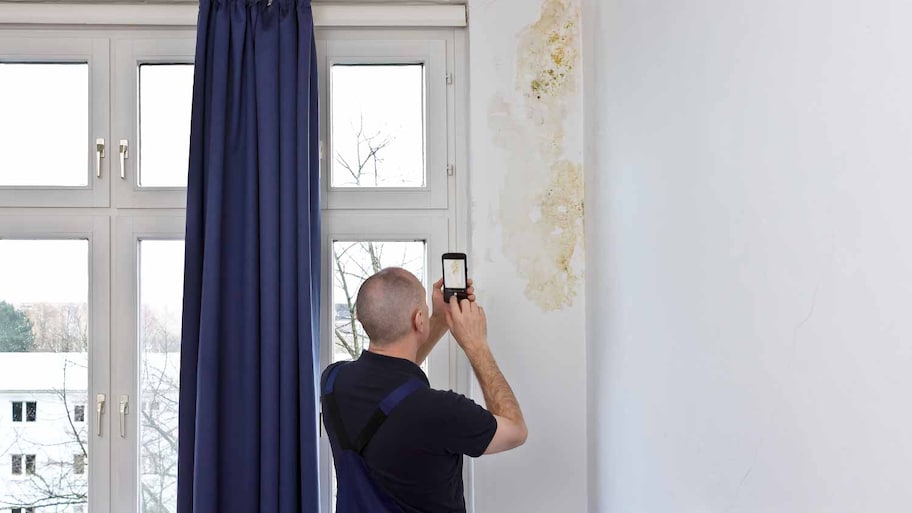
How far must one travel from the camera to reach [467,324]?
1.91 meters

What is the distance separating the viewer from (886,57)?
2.52ft

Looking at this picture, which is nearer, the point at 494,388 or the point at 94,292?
the point at 494,388

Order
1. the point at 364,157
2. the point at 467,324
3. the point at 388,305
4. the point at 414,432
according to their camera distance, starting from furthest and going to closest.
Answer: the point at 364,157 → the point at 467,324 → the point at 388,305 → the point at 414,432

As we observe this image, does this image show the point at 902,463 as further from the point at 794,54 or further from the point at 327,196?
the point at 327,196

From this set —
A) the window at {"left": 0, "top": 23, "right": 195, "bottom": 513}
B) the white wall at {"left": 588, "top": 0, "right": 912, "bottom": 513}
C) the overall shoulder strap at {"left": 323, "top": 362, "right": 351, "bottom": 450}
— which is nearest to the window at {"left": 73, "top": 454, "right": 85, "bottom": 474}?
the window at {"left": 0, "top": 23, "right": 195, "bottom": 513}

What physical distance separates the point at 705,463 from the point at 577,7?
1467mm

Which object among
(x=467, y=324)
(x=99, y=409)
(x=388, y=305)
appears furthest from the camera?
(x=99, y=409)

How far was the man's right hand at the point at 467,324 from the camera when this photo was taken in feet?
6.23

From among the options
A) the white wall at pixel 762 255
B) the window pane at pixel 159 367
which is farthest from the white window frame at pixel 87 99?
the white wall at pixel 762 255

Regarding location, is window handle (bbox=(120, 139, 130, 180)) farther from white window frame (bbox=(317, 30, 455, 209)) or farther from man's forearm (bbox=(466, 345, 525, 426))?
man's forearm (bbox=(466, 345, 525, 426))

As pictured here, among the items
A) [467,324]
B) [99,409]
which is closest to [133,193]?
[99,409]

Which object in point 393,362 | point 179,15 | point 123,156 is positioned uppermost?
point 179,15

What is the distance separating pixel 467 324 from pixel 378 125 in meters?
0.82

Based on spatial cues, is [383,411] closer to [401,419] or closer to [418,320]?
[401,419]
